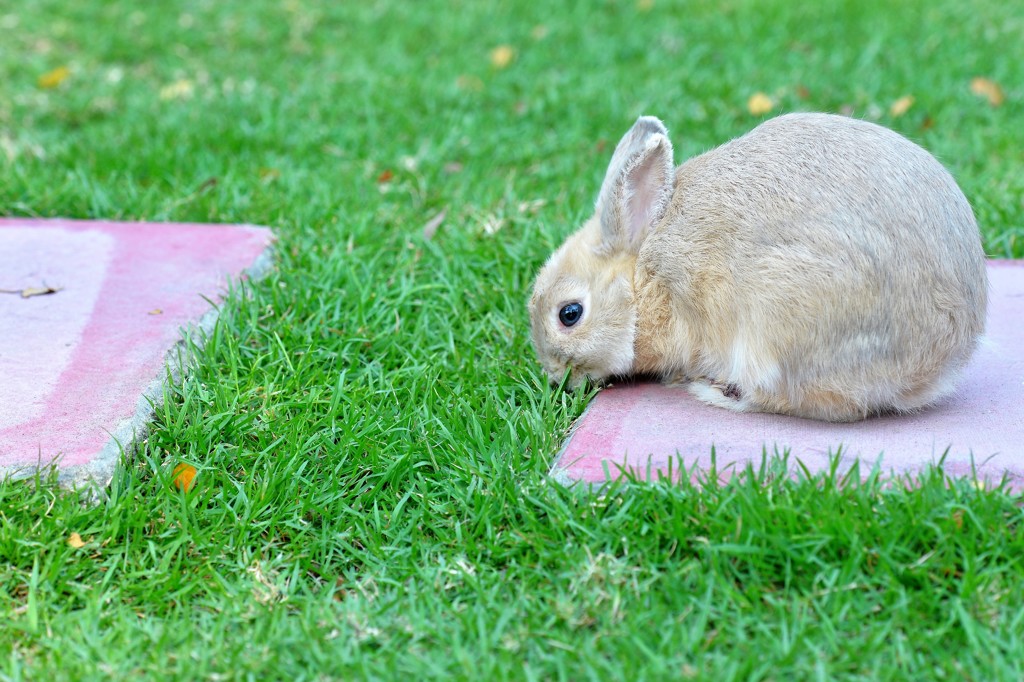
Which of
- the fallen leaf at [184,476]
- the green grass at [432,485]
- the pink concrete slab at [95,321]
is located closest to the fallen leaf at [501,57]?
the green grass at [432,485]

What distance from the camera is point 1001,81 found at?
18.7ft

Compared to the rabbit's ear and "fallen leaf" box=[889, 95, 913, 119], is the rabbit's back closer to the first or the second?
the rabbit's ear

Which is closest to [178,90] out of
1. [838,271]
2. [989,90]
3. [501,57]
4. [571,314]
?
[501,57]

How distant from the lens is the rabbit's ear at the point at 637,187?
121 inches

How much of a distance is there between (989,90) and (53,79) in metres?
5.03

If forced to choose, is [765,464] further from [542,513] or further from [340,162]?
[340,162]

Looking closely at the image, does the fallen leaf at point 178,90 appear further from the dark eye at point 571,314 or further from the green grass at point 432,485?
the dark eye at point 571,314

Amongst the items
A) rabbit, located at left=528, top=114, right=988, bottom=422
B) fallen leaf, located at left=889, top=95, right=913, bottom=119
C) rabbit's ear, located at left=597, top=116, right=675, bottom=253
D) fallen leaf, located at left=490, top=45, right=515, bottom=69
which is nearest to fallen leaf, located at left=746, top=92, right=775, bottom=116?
fallen leaf, located at left=889, top=95, right=913, bottom=119

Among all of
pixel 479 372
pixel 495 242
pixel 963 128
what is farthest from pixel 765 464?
pixel 963 128

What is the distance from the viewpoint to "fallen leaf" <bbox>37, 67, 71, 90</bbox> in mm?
6156

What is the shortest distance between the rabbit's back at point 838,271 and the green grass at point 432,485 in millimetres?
367

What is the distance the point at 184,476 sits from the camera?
9.36ft

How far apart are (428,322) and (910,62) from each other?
368 centimetres

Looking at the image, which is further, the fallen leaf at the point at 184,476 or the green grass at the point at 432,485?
the fallen leaf at the point at 184,476
